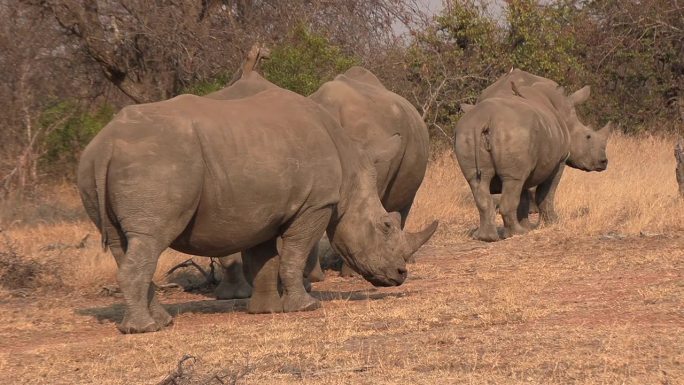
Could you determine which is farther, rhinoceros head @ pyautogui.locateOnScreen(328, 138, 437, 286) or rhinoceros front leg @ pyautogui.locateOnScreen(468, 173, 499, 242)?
rhinoceros front leg @ pyautogui.locateOnScreen(468, 173, 499, 242)

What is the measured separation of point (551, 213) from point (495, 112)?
1.73 m

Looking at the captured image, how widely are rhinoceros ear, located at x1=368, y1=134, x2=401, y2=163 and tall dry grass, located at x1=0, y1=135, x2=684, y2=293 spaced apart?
2.80 metres

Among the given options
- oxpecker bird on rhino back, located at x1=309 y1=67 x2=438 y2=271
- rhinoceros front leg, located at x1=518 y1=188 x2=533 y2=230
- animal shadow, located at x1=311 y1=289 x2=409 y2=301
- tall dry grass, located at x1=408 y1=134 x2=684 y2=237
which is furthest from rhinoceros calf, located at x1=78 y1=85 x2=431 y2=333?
rhinoceros front leg, located at x1=518 y1=188 x2=533 y2=230

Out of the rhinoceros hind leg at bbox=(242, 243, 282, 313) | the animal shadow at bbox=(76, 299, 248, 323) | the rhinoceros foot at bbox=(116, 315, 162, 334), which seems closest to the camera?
the rhinoceros foot at bbox=(116, 315, 162, 334)

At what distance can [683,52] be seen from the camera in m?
25.0

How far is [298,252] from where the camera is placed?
350 inches

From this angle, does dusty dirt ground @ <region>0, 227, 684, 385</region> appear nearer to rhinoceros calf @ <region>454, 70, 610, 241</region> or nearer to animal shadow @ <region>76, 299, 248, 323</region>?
animal shadow @ <region>76, 299, 248, 323</region>

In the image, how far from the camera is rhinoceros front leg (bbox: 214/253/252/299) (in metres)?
10.4

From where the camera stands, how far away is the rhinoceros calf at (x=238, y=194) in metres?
7.87

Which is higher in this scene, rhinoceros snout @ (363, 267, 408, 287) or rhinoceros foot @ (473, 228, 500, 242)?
rhinoceros snout @ (363, 267, 408, 287)

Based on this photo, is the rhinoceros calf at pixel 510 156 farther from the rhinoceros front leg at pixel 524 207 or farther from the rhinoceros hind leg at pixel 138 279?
the rhinoceros hind leg at pixel 138 279

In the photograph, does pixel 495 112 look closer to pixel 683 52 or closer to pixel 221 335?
pixel 221 335

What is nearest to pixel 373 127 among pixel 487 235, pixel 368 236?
pixel 368 236

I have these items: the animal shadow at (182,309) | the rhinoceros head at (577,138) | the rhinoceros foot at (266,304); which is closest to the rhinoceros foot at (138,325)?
the animal shadow at (182,309)
